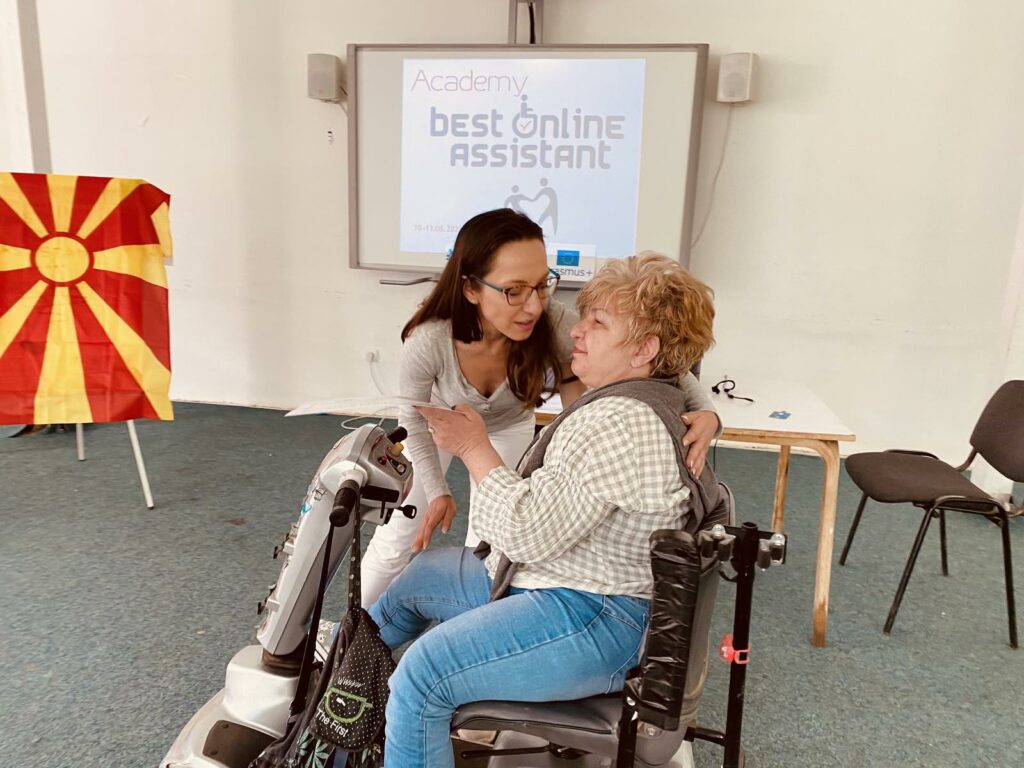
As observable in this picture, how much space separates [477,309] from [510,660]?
0.74m

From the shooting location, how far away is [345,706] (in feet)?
3.76

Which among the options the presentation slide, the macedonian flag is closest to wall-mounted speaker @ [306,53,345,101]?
the presentation slide

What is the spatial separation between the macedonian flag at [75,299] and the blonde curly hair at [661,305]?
208 cm

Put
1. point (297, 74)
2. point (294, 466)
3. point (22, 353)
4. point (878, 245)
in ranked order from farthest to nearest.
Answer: point (297, 74), point (878, 245), point (294, 466), point (22, 353)

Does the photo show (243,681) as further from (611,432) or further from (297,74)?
(297,74)

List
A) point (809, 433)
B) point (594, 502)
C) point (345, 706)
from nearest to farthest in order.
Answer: point (594, 502) → point (345, 706) → point (809, 433)

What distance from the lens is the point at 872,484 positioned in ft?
7.21

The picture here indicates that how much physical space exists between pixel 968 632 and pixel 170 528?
8.19 ft

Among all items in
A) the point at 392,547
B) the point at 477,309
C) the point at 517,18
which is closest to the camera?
the point at 477,309

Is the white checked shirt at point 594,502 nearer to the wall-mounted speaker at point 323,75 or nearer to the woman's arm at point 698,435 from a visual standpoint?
the woman's arm at point 698,435

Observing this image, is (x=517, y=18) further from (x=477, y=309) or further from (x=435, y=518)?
(x=435, y=518)

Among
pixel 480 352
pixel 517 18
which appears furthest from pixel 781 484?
pixel 517 18

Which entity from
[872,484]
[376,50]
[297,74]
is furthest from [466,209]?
[872,484]

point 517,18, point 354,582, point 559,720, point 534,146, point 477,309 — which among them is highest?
point 517,18
